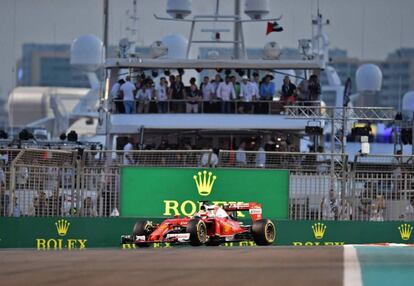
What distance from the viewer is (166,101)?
111ft

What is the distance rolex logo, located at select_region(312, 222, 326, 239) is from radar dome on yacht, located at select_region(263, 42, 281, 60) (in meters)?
12.4

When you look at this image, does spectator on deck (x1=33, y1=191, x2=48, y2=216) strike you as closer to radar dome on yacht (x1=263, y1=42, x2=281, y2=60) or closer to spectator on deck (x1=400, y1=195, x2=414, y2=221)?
spectator on deck (x1=400, y1=195, x2=414, y2=221)

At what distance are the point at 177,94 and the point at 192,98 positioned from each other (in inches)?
14.4

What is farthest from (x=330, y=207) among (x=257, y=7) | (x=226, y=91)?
(x=257, y=7)

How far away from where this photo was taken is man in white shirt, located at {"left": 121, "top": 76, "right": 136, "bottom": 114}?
3397cm

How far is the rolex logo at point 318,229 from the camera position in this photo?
2319 cm

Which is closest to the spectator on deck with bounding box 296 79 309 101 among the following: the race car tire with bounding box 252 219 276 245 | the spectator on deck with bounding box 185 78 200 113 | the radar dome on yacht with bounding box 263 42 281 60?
the radar dome on yacht with bounding box 263 42 281 60

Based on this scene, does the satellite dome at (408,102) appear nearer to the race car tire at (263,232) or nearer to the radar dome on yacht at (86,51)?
the radar dome on yacht at (86,51)

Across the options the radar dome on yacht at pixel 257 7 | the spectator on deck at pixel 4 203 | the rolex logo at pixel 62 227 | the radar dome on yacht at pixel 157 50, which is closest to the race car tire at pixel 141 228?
the rolex logo at pixel 62 227

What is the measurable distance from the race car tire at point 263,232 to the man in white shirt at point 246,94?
11713 mm

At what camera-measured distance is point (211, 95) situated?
33.6 m

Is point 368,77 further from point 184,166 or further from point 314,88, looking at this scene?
→ point 184,166

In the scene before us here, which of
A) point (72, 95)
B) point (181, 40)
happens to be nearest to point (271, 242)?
point (181, 40)

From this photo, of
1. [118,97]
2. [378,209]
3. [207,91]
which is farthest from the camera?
[118,97]
